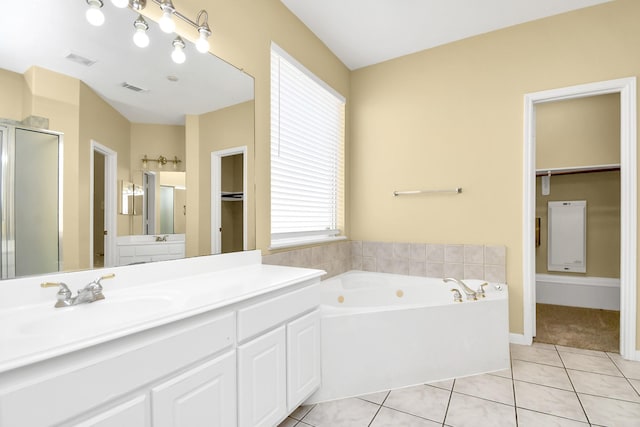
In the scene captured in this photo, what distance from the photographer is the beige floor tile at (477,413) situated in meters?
1.71

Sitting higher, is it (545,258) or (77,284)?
(77,284)

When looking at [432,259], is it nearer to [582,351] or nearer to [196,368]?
[582,351]

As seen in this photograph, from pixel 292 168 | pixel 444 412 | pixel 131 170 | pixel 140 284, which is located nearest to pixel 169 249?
pixel 140 284

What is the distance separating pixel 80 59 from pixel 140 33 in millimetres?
328

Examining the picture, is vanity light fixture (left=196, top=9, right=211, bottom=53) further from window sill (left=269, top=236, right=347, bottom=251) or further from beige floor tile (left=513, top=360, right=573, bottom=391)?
beige floor tile (left=513, top=360, right=573, bottom=391)

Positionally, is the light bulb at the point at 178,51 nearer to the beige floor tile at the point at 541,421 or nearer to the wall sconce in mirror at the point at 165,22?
the wall sconce in mirror at the point at 165,22

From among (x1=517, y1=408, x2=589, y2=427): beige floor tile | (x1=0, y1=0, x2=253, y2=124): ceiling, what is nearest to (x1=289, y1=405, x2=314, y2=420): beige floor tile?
(x1=517, y1=408, x2=589, y2=427): beige floor tile

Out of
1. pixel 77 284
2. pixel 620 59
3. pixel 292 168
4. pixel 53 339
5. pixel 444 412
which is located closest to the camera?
pixel 53 339

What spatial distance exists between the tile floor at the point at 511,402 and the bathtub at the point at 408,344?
0.23 feet

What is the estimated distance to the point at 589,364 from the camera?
7.68 feet

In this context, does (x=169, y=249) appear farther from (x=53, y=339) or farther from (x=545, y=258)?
(x=545, y=258)

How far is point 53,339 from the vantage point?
845mm

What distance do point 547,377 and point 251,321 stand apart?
6.86ft

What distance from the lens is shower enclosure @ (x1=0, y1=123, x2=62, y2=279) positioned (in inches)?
45.0
